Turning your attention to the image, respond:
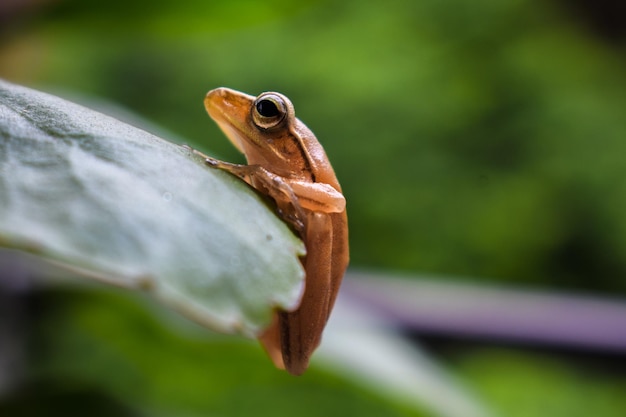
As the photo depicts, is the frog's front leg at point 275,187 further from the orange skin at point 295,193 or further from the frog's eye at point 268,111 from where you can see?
the frog's eye at point 268,111

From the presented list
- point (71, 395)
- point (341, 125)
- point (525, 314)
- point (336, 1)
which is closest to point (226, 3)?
point (71, 395)

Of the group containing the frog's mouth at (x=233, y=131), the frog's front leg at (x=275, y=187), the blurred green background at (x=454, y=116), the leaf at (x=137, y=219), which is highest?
the blurred green background at (x=454, y=116)

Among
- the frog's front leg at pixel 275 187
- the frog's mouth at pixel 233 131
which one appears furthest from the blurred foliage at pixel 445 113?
the frog's front leg at pixel 275 187

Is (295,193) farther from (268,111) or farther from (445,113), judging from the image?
(445,113)

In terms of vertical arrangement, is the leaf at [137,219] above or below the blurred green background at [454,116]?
below

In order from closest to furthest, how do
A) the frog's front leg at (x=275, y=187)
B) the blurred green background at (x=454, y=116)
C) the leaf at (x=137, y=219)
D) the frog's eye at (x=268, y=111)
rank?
the leaf at (x=137, y=219), the frog's front leg at (x=275, y=187), the frog's eye at (x=268, y=111), the blurred green background at (x=454, y=116)

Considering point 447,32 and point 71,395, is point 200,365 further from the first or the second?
point 447,32

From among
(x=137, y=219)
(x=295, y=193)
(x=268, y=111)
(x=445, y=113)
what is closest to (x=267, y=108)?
(x=268, y=111)

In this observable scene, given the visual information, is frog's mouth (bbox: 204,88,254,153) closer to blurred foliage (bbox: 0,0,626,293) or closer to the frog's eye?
the frog's eye

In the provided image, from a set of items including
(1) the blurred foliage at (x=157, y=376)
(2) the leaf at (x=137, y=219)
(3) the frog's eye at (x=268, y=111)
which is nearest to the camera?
(2) the leaf at (x=137, y=219)
